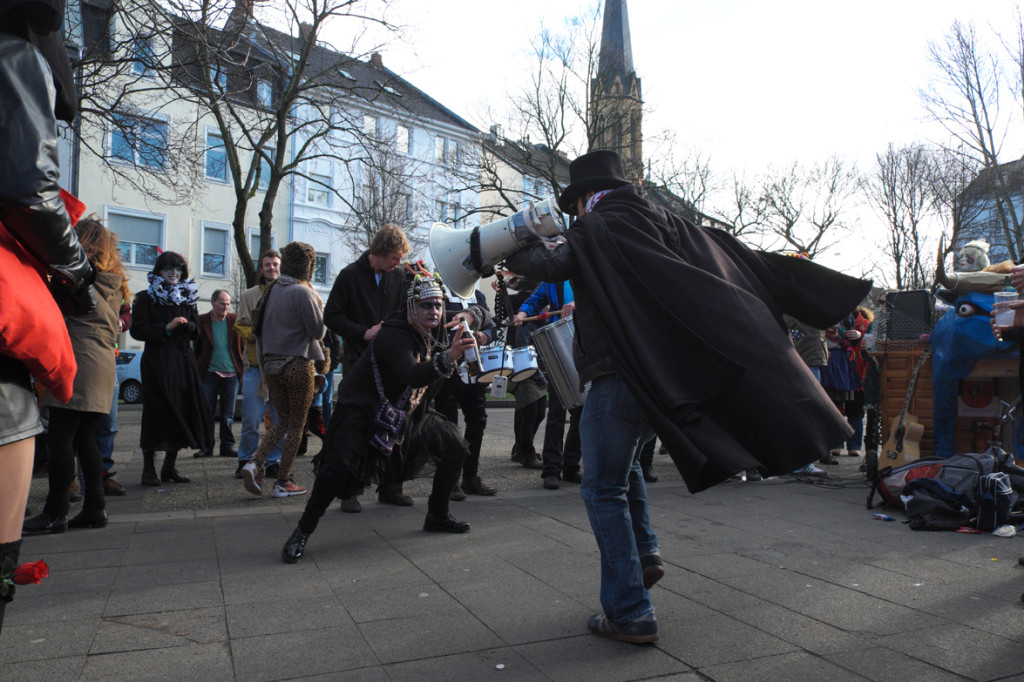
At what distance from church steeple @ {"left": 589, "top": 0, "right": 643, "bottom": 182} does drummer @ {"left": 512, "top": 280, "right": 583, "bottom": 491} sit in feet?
68.9

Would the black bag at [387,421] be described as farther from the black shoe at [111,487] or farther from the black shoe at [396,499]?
the black shoe at [111,487]

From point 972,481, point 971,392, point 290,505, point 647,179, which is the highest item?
point 647,179

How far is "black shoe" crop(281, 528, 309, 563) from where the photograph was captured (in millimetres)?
4141

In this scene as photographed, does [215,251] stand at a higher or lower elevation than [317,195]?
lower

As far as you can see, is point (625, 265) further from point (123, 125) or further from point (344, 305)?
point (123, 125)

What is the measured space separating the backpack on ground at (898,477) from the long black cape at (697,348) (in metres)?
3.18

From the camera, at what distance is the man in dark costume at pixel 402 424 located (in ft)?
13.9

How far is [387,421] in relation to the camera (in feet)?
14.5

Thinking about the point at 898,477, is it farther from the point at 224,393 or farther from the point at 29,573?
the point at 224,393

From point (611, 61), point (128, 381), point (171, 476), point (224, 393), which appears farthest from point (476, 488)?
point (611, 61)

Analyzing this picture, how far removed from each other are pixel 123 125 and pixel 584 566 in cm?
845

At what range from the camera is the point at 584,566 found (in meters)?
4.05

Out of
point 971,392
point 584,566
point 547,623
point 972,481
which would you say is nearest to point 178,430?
point 584,566

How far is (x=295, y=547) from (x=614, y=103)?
26.0m
